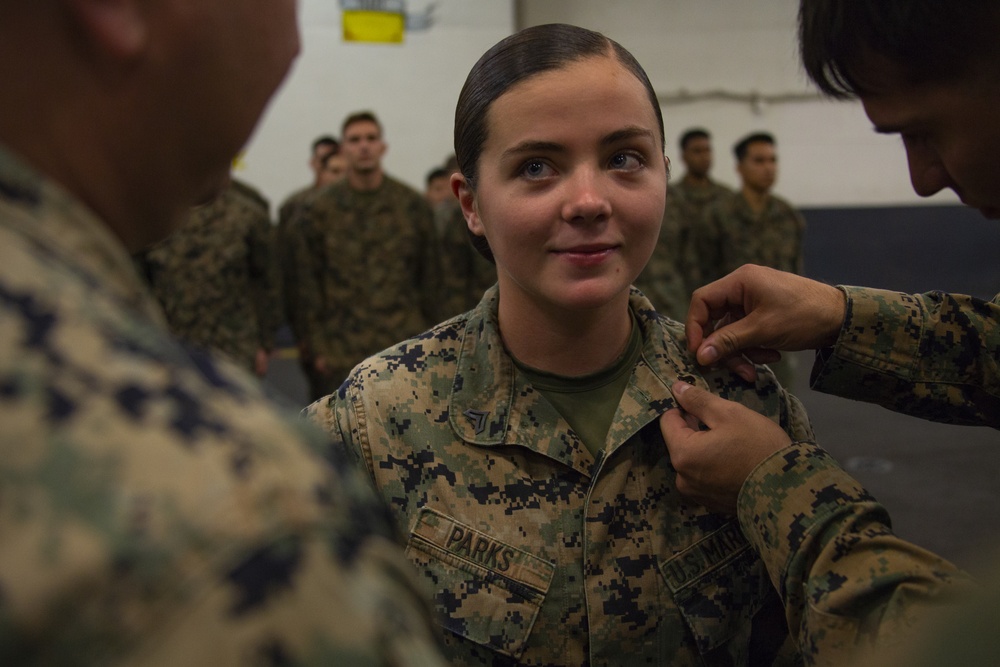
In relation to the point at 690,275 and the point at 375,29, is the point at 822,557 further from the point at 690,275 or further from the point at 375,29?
the point at 375,29

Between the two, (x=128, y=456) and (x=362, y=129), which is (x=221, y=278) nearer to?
(x=362, y=129)

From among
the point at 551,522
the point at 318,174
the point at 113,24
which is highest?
the point at 113,24

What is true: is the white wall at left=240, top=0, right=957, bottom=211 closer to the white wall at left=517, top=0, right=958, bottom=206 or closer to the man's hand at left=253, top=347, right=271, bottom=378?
the white wall at left=517, top=0, right=958, bottom=206

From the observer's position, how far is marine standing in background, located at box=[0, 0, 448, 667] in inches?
14.6

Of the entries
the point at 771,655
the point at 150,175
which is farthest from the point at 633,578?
the point at 150,175

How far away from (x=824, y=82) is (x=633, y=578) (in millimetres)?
707

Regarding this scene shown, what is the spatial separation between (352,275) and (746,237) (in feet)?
9.75

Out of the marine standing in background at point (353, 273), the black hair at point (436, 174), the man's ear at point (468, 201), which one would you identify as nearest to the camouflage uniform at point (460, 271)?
the marine standing in background at point (353, 273)

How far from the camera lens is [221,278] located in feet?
15.5

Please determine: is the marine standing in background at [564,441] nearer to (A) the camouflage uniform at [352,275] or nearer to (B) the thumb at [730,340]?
(B) the thumb at [730,340]

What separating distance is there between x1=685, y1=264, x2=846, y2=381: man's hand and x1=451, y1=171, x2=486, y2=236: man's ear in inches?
14.4

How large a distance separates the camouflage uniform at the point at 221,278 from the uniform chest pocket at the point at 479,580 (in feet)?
11.8

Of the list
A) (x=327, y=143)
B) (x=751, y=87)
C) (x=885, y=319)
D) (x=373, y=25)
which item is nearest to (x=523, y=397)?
(x=885, y=319)

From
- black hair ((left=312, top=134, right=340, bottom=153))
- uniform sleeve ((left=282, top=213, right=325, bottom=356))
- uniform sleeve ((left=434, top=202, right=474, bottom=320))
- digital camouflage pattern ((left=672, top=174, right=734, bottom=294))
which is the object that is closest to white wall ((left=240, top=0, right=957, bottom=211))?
black hair ((left=312, top=134, right=340, bottom=153))
